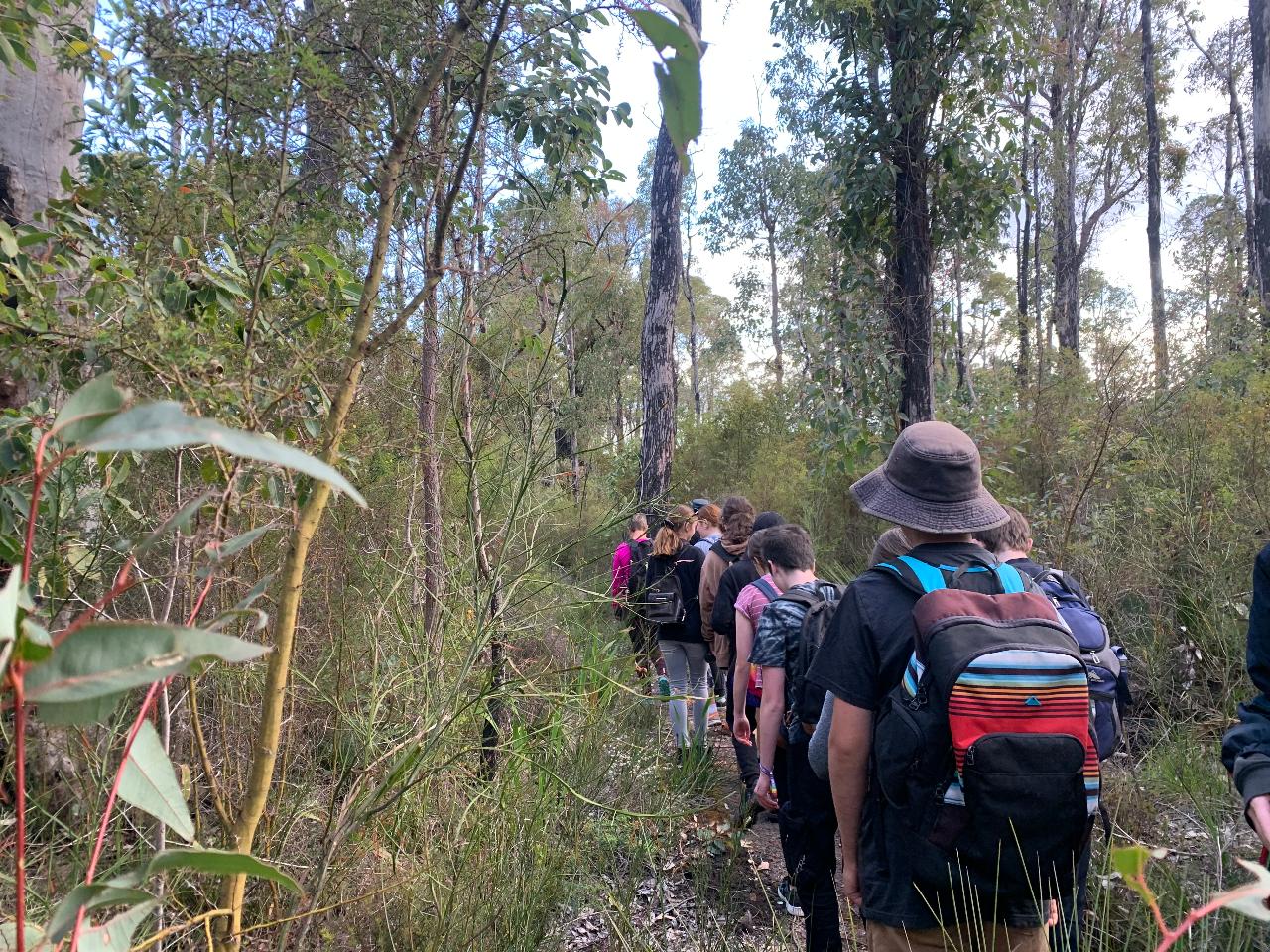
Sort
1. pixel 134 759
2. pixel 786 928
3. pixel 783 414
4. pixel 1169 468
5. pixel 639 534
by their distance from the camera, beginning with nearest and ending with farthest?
pixel 134 759, pixel 786 928, pixel 1169 468, pixel 639 534, pixel 783 414

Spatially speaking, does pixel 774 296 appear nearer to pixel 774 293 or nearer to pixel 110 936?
pixel 774 293

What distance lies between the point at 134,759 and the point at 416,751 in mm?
1192

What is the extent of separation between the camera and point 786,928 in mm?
3615

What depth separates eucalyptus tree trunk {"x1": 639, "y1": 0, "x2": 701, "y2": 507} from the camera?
28.4 ft

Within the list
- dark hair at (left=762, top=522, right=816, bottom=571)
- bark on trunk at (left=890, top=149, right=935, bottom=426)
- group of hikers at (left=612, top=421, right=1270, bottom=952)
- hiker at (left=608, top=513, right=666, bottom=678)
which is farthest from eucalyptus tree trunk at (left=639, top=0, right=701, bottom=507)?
group of hikers at (left=612, top=421, right=1270, bottom=952)

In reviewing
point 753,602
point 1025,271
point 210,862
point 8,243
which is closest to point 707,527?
point 753,602

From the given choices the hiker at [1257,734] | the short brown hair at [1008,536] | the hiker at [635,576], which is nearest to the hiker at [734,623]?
the hiker at [635,576]

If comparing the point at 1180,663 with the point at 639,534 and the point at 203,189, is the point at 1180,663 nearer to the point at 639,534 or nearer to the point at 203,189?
the point at 639,534

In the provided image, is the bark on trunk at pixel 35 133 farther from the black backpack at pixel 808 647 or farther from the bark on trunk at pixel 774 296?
the bark on trunk at pixel 774 296

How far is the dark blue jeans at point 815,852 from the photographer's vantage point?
321 centimetres

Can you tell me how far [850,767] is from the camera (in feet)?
7.07

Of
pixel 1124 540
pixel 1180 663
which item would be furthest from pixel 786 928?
pixel 1124 540

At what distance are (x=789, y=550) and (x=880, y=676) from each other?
68.9 inches

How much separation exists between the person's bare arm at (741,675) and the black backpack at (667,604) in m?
1.43
